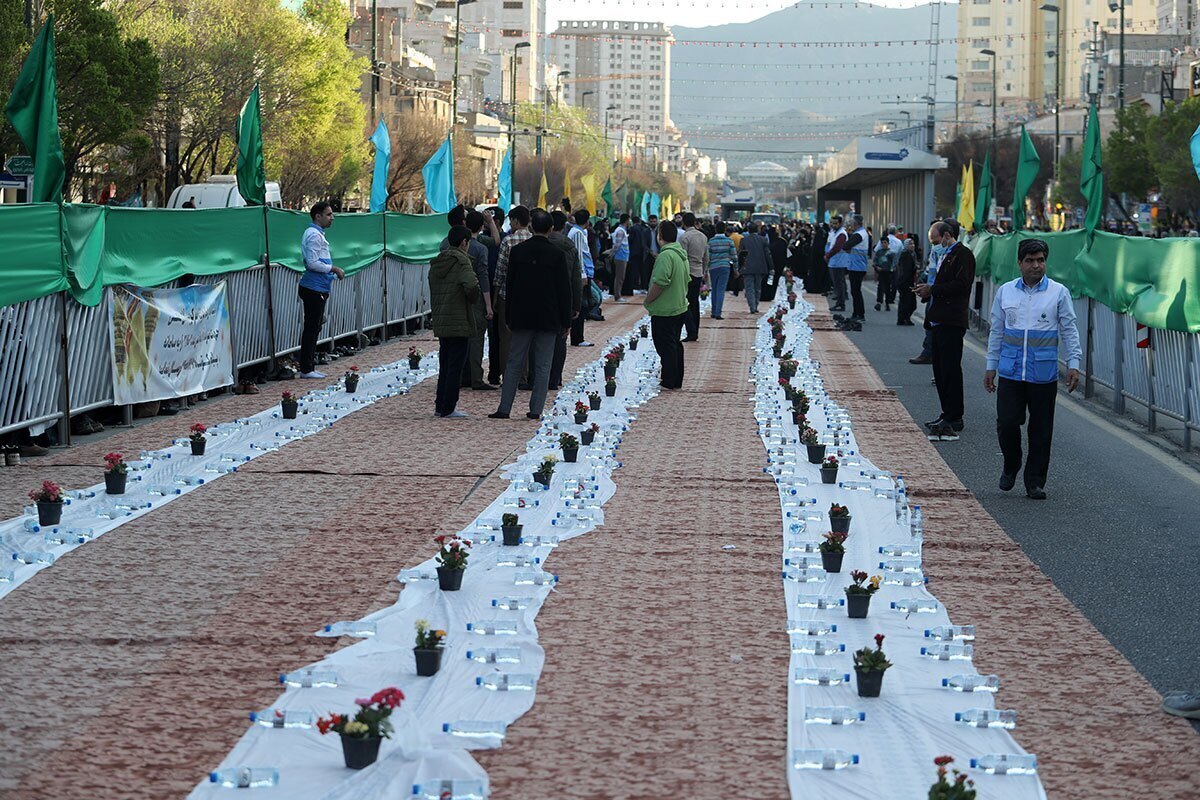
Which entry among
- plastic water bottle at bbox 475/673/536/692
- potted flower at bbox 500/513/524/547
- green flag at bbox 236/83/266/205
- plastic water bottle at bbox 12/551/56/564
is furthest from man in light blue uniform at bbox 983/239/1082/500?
green flag at bbox 236/83/266/205

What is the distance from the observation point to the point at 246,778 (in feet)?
18.3

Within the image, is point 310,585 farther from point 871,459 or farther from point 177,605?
point 871,459

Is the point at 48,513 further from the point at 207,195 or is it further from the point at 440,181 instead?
the point at 207,195

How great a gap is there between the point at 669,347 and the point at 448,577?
10871 millimetres

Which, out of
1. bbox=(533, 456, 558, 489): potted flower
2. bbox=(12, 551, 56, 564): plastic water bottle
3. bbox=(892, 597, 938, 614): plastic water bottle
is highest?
bbox=(533, 456, 558, 489): potted flower

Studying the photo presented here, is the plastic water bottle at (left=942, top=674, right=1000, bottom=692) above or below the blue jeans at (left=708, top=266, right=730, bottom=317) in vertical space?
below

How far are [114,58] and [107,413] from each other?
94.5ft

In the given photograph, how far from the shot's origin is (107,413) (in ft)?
50.7

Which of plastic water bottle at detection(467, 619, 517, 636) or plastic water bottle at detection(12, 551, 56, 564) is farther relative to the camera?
plastic water bottle at detection(12, 551, 56, 564)

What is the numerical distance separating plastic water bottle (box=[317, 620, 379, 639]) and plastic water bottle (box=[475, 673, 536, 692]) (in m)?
0.91

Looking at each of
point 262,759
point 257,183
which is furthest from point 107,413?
point 262,759

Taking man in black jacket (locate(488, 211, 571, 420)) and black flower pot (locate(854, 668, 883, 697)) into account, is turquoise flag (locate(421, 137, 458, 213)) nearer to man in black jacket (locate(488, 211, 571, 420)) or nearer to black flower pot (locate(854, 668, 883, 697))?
man in black jacket (locate(488, 211, 571, 420))

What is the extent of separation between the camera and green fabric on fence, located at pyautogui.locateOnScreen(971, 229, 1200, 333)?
14938 millimetres

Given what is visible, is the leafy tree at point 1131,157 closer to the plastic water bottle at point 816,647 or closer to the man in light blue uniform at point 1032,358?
the man in light blue uniform at point 1032,358
